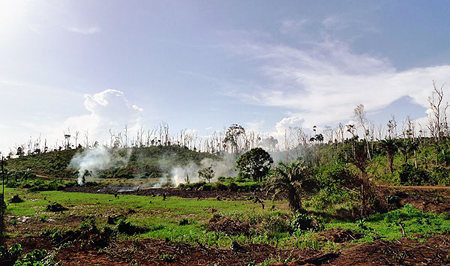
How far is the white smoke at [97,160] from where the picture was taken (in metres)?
83.2

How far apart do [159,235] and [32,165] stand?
90.6 m

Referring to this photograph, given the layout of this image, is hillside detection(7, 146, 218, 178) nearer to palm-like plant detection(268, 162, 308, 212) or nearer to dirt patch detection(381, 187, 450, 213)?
palm-like plant detection(268, 162, 308, 212)

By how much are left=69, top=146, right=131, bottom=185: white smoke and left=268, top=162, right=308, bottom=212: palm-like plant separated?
6833cm

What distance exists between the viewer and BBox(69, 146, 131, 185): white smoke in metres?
83.2

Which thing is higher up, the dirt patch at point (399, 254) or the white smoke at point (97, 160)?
the white smoke at point (97, 160)

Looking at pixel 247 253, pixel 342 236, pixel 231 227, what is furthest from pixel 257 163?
pixel 247 253

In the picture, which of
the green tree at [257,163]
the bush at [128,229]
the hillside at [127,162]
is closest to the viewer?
the bush at [128,229]

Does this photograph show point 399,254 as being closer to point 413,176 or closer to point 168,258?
point 168,258

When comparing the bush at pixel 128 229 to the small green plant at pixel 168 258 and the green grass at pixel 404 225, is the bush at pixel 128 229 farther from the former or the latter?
the green grass at pixel 404 225

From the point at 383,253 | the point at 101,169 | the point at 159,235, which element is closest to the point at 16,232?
the point at 159,235

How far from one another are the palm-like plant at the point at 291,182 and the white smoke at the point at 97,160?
68.3 m

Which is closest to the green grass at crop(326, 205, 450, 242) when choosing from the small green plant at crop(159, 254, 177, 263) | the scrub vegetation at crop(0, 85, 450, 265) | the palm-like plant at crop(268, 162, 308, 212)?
the scrub vegetation at crop(0, 85, 450, 265)

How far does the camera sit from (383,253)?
345 inches

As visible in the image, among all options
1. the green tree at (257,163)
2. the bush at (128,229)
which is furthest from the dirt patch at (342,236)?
the green tree at (257,163)
